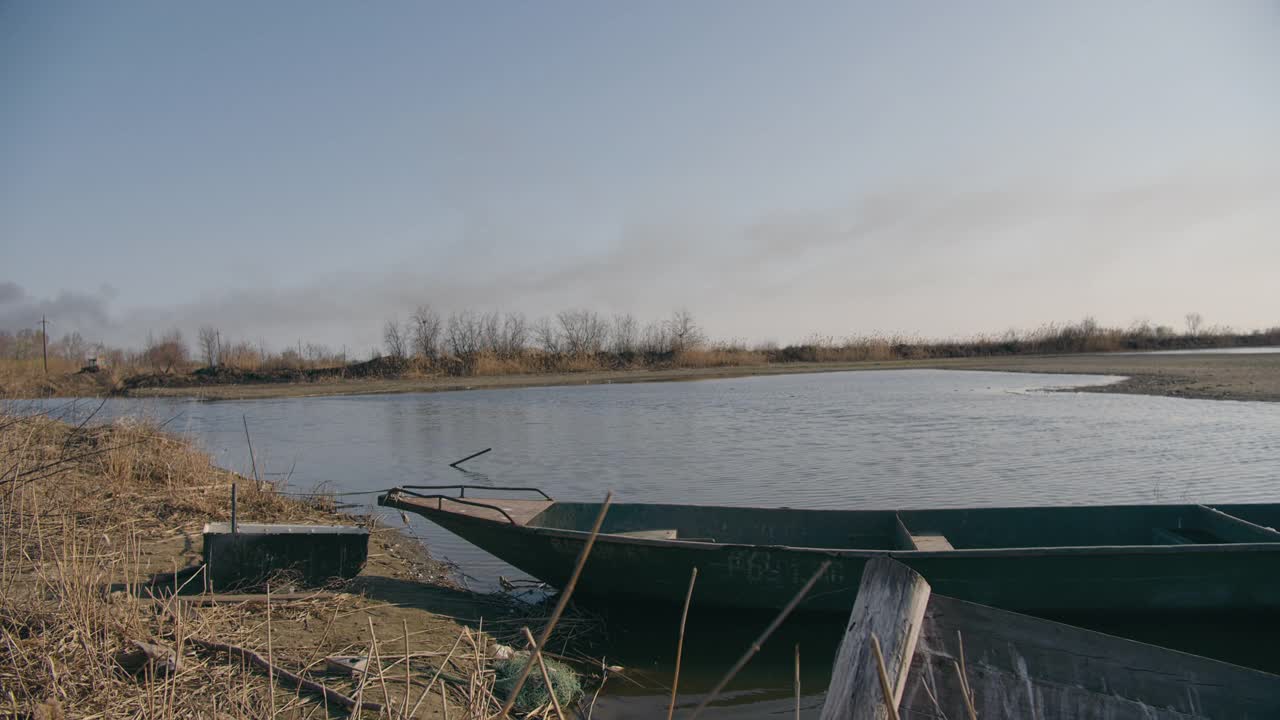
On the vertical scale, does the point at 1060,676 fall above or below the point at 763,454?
above

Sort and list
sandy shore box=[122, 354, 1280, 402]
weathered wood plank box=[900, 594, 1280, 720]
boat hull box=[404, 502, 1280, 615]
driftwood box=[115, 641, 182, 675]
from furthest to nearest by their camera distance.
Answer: sandy shore box=[122, 354, 1280, 402], boat hull box=[404, 502, 1280, 615], driftwood box=[115, 641, 182, 675], weathered wood plank box=[900, 594, 1280, 720]

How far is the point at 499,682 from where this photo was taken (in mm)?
5047

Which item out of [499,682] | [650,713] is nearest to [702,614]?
[650,713]

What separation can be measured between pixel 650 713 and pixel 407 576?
10.7 feet

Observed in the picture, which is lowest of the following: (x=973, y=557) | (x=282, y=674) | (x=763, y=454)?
(x=763, y=454)

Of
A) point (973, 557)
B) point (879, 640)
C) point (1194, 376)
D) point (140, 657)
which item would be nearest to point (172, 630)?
point (140, 657)

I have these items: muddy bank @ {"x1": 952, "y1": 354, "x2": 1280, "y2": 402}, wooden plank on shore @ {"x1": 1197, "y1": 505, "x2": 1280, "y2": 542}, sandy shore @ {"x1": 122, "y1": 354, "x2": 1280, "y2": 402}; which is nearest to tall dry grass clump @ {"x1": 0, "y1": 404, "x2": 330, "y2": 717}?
wooden plank on shore @ {"x1": 1197, "y1": 505, "x2": 1280, "y2": 542}

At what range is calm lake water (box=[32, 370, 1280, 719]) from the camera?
6.45 m

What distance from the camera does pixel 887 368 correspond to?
155 feet

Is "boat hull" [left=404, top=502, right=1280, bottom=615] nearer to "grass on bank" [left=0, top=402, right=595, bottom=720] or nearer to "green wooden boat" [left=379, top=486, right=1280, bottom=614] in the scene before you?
"green wooden boat" [left=379, top=486, right=1280, bottom=614]

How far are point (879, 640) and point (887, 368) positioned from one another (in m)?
46.9

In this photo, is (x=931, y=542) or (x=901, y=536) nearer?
(x=931, y=542)

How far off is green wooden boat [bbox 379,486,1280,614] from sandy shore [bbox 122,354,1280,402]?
18.4m

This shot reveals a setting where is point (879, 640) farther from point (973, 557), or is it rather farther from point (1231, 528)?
point (1231, 528)
